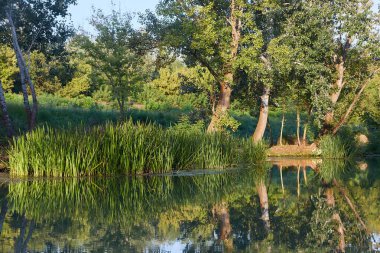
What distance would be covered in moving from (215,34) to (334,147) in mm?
6973

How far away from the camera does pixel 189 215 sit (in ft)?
29.6

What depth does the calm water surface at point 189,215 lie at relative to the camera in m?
6.75

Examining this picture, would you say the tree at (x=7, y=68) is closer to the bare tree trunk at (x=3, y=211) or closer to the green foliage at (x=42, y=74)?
the green foliage at (x=42, y=74)

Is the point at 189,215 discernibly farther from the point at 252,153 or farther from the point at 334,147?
the point at 334,147

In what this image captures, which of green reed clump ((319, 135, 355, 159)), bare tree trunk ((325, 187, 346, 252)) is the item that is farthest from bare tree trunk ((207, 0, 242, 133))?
bare tree trunk ((325, 187, 346, 252))

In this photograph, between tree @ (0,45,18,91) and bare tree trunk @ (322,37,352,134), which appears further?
tree @ (0,45,18,91)

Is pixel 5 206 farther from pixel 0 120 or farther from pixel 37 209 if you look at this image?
pixel 0 120

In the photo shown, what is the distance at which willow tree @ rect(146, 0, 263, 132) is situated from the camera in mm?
22484

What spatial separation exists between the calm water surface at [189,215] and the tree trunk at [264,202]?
0.06 feet

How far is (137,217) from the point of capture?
880 cm

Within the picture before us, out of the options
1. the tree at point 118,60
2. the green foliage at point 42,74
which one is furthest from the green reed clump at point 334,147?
the green foliage at point 42,74

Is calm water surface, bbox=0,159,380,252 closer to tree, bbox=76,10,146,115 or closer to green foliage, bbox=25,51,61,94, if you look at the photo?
tree, bbox=76,10,146,115

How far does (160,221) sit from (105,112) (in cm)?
2049

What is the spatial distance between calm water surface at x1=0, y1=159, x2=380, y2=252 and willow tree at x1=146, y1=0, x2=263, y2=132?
8727 mm
